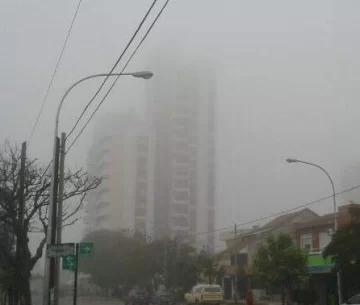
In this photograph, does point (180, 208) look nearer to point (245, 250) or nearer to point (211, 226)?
point (211, 226)

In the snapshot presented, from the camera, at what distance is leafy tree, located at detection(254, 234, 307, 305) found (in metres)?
40.2

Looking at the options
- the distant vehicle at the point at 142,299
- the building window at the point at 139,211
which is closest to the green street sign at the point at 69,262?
the distant vehicle at the point at 142,299

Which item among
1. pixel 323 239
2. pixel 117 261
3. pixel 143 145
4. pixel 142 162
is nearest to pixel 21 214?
pixel 323 239

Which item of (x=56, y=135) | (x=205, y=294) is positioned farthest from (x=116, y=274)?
(x=56, y=135)

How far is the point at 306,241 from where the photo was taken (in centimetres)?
5156

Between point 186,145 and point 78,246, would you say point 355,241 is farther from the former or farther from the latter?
point 186,145

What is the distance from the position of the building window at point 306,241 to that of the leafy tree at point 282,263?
9373 mm

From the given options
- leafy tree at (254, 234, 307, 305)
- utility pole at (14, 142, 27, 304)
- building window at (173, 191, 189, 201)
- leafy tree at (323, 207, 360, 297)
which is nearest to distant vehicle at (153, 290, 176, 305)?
leafy tree at (254, 234, 307, 305)

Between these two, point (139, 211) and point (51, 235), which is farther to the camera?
point (139, 211)

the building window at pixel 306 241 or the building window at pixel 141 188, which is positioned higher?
the building window at pixel 141 188

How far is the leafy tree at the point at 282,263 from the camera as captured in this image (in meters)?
40.2

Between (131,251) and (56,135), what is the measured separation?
49.7m

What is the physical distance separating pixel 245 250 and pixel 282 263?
92.9 feet

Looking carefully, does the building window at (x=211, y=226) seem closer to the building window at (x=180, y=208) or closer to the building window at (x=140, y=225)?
the building window at (x=180, y=208)
